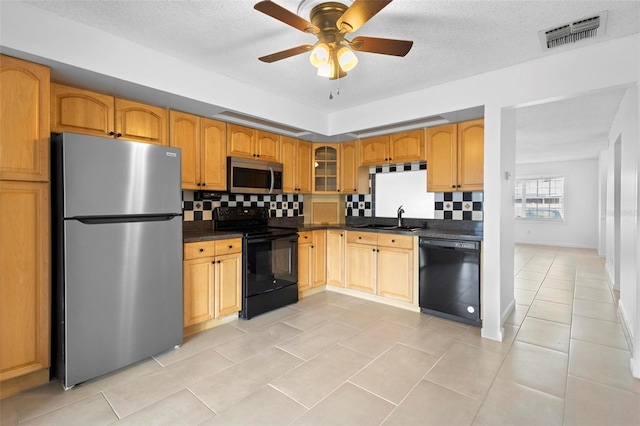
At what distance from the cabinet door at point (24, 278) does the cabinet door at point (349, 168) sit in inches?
126

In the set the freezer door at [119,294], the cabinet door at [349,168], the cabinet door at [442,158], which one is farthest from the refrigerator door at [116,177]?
the cabinet door at [442,158]

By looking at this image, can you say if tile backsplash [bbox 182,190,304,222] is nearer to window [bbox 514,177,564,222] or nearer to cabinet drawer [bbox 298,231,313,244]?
cabinet drawer [bbox 298,231,313,244]

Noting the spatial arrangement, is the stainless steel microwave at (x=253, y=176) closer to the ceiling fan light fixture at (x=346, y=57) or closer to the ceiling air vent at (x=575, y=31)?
the ceiling fan light fixture at (x=346, y=57)

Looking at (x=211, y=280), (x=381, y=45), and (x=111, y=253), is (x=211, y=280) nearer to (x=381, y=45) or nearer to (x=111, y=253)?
(x=111, y=253)

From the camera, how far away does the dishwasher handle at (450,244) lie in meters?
3.03

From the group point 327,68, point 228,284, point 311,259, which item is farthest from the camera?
point 311,259

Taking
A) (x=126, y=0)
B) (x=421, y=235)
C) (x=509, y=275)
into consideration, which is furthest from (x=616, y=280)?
(x=126, y=0)

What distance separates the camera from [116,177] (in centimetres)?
220

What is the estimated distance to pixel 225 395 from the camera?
1.98 m

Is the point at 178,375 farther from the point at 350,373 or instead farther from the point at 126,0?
the point at 126,0

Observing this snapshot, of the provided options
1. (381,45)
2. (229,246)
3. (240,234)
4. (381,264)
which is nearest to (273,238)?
(240,234)

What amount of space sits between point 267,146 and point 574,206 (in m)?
8.44

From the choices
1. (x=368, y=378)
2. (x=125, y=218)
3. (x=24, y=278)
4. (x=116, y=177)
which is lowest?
(x=368, y=378)

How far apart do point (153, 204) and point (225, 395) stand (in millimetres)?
1459
